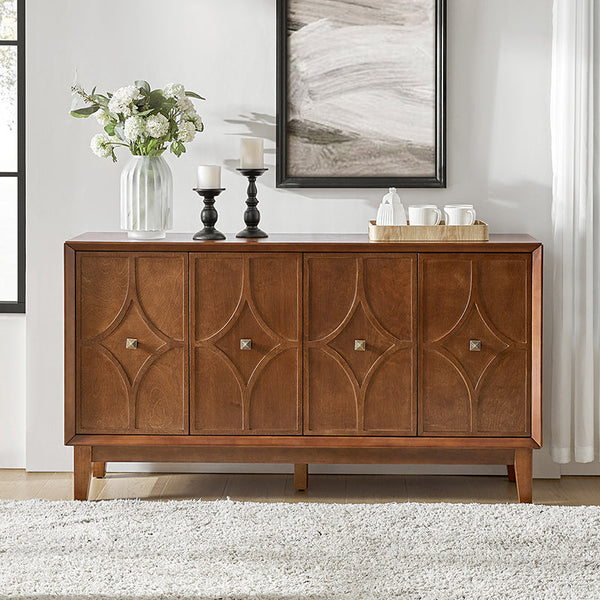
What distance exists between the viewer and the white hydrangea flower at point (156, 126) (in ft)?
10.1

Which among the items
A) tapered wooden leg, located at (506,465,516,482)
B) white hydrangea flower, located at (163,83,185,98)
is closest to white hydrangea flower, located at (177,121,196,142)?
white hydrangea flower, located at (163,83,185,98)

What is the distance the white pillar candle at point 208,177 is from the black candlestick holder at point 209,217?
0.06 feet

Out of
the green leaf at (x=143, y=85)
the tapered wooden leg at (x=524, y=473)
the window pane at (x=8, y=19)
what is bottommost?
the tapered wooden leg at (x=524, y=473)

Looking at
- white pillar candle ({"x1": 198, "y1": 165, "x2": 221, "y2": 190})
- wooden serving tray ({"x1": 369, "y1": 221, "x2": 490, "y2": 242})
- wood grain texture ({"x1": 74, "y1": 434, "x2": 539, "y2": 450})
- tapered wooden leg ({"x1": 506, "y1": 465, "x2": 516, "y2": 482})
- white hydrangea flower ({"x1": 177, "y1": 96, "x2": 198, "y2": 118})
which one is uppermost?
white hydrangea flower ({"x1": 177, "y1": 96, "x2": 198, "y2": 118})

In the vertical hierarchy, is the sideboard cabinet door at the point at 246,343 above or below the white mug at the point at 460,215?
below

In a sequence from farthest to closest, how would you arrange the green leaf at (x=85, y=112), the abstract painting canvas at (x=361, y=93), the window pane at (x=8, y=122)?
the window pane at (x=8, y=122)
the abstract painting canvas at (x=361, y=93)
the green leaf at (x=85, y=112)

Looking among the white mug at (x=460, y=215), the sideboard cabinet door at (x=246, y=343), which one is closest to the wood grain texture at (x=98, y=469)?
the sideboard cabinet door at (x=246, y=343)

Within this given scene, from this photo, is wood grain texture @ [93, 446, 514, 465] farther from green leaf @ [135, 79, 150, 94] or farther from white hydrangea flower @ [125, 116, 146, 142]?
green leaf @ [135, 79, 150, 94]

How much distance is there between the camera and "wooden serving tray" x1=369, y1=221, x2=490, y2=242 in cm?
308

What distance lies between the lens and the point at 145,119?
10.1 ft

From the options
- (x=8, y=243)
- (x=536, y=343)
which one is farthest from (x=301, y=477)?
(x=8, y=243)

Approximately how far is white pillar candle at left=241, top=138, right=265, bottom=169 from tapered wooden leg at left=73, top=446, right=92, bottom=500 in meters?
1.20

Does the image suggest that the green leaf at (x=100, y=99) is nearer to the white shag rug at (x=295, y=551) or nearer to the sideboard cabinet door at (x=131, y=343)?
the sideboard cabinet door at (x=131, y=343)

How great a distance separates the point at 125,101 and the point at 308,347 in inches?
43.0
